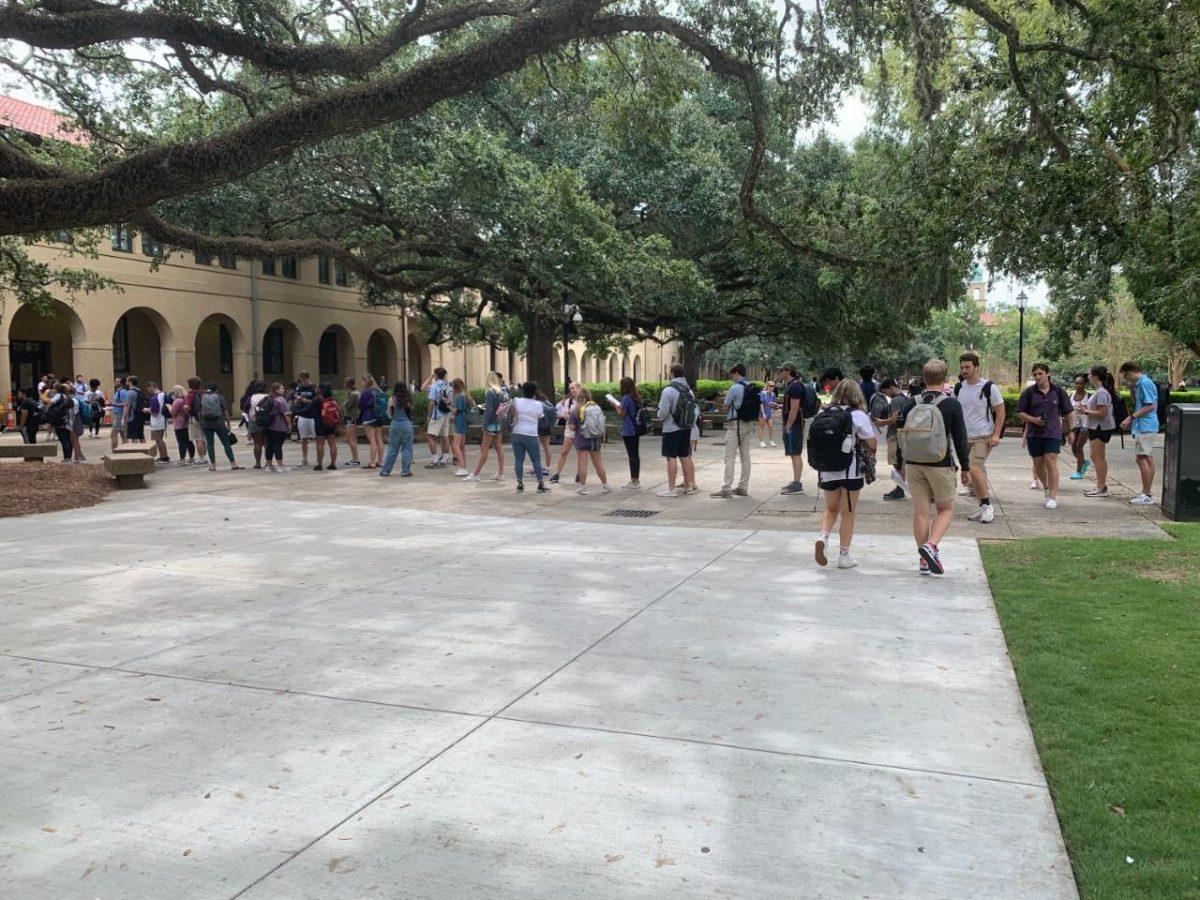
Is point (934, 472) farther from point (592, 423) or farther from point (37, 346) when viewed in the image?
point (37, 346)

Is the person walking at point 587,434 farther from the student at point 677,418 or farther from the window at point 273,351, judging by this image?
the window at point 273,351

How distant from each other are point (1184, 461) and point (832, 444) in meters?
4.96

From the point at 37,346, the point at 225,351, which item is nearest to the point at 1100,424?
the point at 37,346

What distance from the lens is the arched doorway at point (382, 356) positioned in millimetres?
48500

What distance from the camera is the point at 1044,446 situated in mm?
11000

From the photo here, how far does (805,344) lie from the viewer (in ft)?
112

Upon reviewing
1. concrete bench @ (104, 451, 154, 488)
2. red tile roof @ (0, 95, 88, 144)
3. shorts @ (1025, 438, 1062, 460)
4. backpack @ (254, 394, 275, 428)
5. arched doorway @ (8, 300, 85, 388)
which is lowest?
concrete bench @ (104, 451, 154, 488)

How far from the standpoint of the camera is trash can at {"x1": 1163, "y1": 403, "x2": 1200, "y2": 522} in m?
9.63

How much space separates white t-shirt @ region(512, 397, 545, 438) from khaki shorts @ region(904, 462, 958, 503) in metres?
6.43

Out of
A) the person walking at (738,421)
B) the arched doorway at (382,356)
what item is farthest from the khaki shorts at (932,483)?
the arched doorway at (382,356)

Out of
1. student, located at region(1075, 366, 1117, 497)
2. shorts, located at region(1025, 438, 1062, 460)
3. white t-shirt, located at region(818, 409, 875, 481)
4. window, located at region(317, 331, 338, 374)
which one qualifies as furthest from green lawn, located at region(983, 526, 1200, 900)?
window, located at region(317, 331, 338, 374)

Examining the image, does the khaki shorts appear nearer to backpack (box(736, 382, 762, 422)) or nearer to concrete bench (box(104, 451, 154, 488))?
backpack (box(736, 382, 762, 422))

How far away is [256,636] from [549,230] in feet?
48.2

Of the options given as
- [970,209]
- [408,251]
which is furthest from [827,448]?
[408,251]
